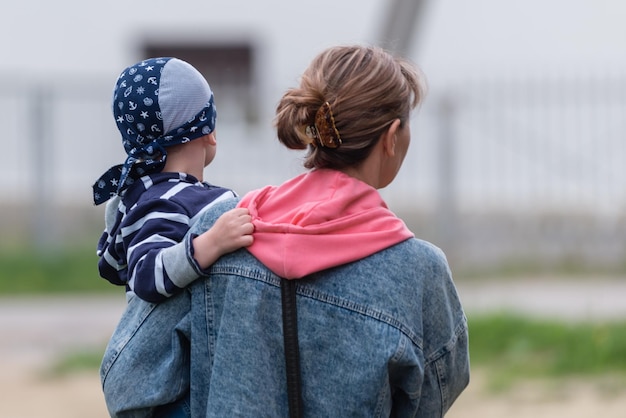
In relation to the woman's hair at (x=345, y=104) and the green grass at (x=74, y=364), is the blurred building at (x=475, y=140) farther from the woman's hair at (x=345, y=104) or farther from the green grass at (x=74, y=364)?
the woman's hair at (x=345, y=104)

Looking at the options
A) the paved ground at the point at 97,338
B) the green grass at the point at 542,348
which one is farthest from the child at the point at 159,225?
the green grass at the point at 542,348

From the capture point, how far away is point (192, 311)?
6.25ft

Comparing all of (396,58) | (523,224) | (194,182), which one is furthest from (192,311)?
(523,224)

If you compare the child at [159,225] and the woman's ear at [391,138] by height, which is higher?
the woman's ear at [391,138]

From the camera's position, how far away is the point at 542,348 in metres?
6.19

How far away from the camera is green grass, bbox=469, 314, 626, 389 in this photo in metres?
5.71

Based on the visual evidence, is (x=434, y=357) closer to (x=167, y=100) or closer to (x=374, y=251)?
(x=374, y=251)

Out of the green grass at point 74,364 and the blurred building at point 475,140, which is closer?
the green grass at point 74,364

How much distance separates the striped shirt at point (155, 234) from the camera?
189cm

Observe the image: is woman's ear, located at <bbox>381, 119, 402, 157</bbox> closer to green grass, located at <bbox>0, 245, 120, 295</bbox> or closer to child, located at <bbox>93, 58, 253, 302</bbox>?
child, located at <bbox>93, 58, 253, 302</bbox>

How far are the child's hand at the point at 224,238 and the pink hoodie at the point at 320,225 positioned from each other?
0.7 inches

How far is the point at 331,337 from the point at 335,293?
0.25ft

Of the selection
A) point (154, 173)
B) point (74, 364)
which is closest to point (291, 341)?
point (154, 173)

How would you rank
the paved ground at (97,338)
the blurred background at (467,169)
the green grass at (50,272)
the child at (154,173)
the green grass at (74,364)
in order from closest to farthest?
the child at (154,173)
the paved ground at (97,338)
the green grass at (74,364)
the blurred background at (467,169)
the green grass at (50,272)
